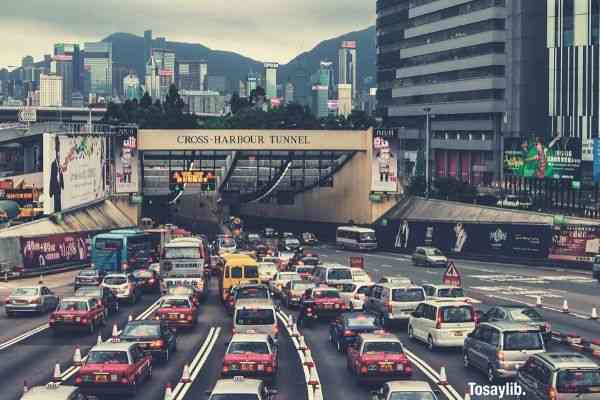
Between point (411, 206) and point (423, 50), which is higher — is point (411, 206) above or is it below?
below

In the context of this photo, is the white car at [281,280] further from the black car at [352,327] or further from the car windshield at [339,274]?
the black car at [352,327]

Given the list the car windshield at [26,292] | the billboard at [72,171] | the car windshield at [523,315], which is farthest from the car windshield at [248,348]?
the billboard at [72,171]

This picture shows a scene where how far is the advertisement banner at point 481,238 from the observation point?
7144 cm

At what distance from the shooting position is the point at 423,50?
183 meters

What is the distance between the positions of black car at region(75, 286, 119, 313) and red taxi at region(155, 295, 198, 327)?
4380 millimetres

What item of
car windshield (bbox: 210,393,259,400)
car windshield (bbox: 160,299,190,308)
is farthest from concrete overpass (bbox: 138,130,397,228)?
car windshield (bbox: 210,393,259,400)

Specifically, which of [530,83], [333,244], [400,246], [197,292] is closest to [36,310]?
[197,292]

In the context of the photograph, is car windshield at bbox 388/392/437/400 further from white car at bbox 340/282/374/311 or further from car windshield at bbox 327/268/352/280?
car windshield at bbox 327/268/352/280

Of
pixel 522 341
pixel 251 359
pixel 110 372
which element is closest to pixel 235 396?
pixel 251 359

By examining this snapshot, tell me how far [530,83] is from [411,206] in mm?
60909

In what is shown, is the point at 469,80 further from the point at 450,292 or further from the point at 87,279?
the point at 450,292

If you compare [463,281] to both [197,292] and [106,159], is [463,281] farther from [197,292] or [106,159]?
[106,159]

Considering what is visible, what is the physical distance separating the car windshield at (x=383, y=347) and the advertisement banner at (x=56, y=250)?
138ft

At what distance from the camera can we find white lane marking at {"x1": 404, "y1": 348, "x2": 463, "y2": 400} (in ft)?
88.0
